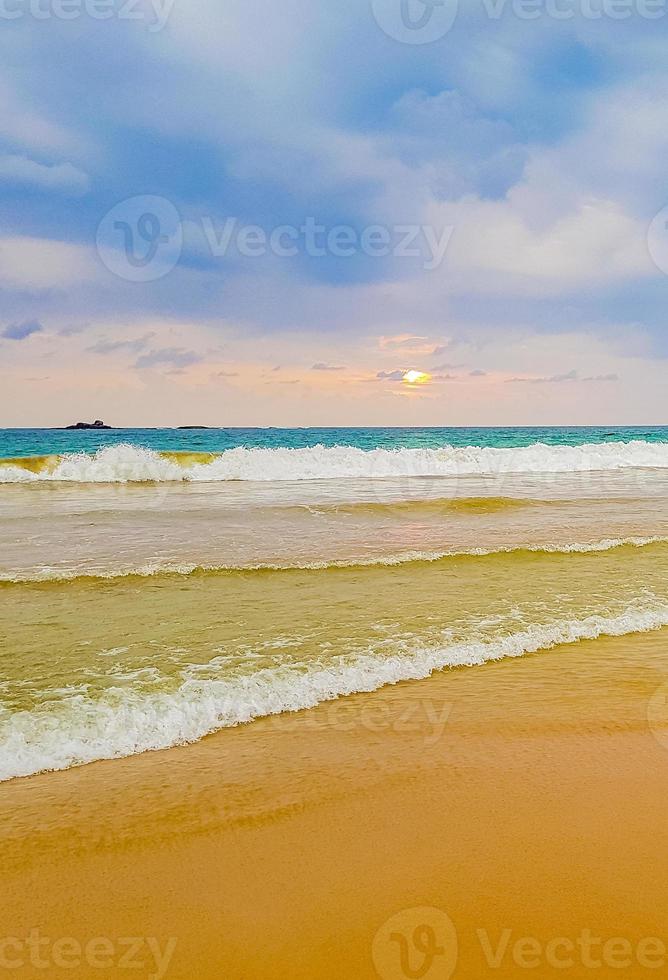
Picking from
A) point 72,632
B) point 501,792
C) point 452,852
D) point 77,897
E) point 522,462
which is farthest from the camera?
point 522,462

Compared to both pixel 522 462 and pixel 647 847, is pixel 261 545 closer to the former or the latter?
pixel 647 847

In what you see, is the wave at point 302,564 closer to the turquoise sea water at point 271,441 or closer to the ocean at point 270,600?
the ocean at point 270,600

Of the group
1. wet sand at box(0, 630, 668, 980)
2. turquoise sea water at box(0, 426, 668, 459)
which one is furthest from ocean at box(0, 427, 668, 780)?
turquoise sea water at box(0, 426, 668, 459)

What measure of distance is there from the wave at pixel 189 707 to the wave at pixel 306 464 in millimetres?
21888

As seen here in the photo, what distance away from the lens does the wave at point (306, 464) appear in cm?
2720

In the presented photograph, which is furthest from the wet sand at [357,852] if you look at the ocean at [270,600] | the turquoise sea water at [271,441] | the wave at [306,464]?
the turquoise sea water at [271,441]

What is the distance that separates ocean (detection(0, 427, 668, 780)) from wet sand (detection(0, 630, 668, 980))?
1.86 ft

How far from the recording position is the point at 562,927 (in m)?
2.50

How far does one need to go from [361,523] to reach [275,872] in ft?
36.1

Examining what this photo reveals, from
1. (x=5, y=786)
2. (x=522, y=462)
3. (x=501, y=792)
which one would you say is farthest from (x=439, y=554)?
(x=522, y=462)

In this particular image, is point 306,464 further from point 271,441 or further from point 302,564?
point 271,441

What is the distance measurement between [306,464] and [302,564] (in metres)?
20.7

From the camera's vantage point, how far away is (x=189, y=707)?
4.56 meters

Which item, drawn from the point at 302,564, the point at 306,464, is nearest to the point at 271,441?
the point at 306,464
